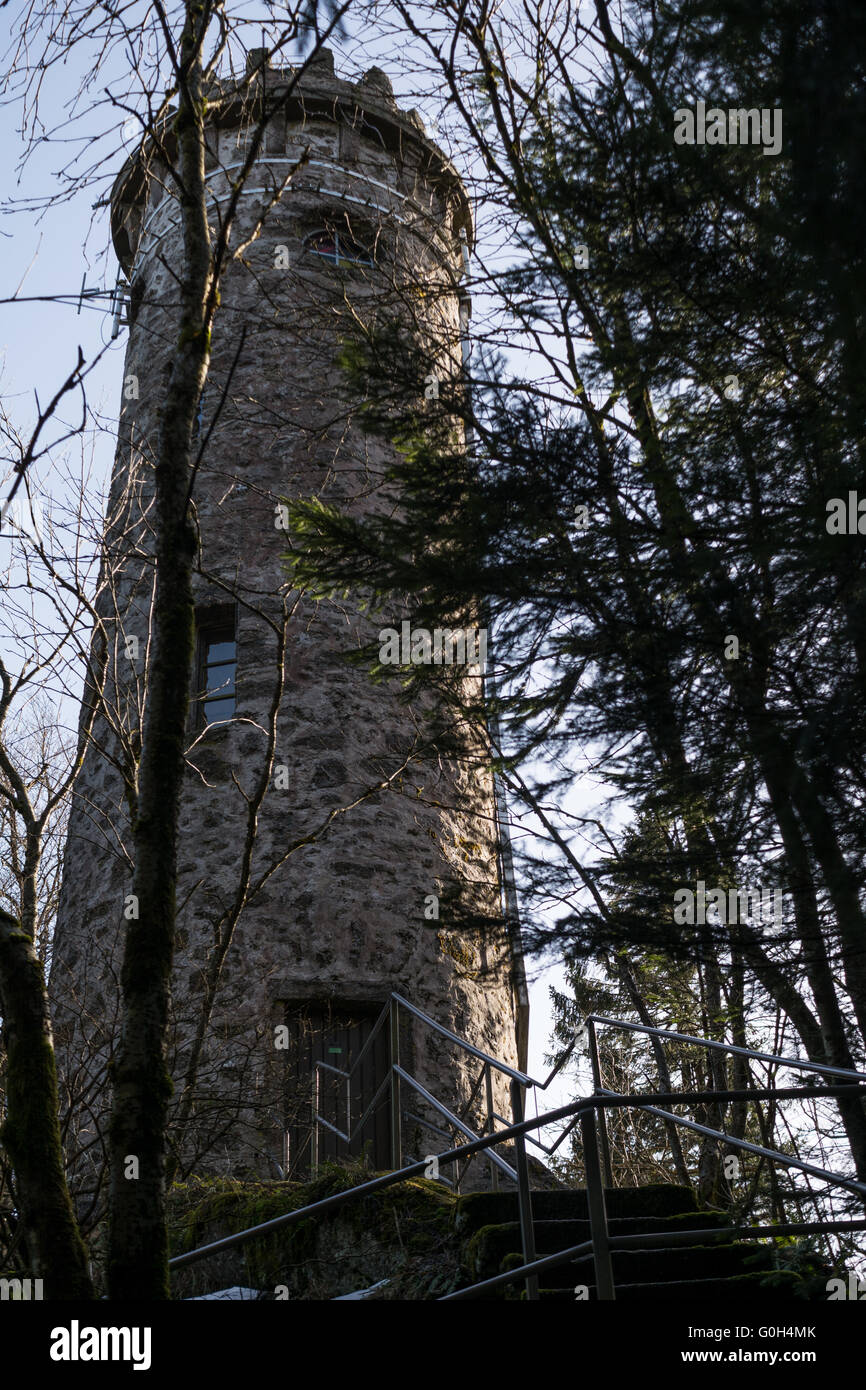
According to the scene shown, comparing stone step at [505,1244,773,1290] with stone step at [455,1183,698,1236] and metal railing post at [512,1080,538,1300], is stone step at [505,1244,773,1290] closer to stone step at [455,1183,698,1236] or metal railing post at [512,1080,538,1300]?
metal railing post at [512,1080,538,1300]

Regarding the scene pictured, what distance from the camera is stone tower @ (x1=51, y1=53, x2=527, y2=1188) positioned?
7246mm

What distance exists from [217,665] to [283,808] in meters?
1.56

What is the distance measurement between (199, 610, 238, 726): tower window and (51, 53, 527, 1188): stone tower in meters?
0.02

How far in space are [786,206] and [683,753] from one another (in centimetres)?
176

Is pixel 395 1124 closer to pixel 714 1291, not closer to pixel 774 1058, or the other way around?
pixel 714 1291

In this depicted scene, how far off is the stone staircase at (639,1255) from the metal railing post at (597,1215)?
0.42 m

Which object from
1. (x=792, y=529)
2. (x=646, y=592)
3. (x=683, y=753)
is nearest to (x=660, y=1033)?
(x=683, y=753)

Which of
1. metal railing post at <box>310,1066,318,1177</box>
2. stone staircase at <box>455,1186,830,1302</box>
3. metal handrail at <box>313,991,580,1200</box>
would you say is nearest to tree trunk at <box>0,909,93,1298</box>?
stone staircase at <box>455,1186,830,1302</box>

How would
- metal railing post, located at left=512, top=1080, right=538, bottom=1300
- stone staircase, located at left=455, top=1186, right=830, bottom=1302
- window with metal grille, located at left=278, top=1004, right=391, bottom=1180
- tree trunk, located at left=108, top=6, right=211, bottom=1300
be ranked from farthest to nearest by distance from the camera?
window with metal grille, located at left=278, top=1004, right=391, bottom=1180, stone staircase, located at left=455, top=1186, right=830, bottom=1302, metal railing post, located at left=512, top=1080, right=538, bottom=1300, tree trunk, located at left=108, top=6, right=211, bottom=1300

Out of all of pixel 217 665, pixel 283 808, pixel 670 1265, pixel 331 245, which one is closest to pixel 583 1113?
pixel 670 1265

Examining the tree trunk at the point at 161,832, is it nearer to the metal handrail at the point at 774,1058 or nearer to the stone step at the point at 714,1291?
the stone step at the point at 714,1291

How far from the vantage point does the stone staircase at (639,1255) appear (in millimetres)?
4332

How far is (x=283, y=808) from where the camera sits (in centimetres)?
843

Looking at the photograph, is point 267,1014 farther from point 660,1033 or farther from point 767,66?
point 767,66
